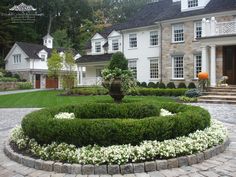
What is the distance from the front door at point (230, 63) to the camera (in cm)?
2105

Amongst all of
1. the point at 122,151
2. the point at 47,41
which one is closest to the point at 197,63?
the point at 122,151

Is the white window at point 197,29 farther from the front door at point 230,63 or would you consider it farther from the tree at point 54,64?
the tree at point 54,64

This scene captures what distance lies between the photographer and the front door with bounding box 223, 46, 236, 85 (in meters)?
21.0

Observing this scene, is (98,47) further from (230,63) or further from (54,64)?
(230,63)

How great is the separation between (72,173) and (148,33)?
2342 centimetres

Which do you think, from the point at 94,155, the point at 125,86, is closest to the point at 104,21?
the point at 125,86

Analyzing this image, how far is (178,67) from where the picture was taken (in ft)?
80.9

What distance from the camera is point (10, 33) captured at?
47.8 metres

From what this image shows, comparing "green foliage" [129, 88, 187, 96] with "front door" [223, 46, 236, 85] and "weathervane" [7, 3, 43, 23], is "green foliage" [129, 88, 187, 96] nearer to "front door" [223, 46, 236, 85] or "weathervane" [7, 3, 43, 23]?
"front door" [223, 46, 236, 85]

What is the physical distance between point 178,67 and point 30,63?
80.7 ft

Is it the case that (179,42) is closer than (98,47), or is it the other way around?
(179,42)

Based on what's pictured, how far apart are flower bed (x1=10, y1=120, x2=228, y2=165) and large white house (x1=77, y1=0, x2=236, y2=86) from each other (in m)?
15.2

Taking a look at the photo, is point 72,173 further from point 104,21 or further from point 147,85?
point 104,21

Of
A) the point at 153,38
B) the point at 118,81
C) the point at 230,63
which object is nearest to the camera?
the point at 118,81
